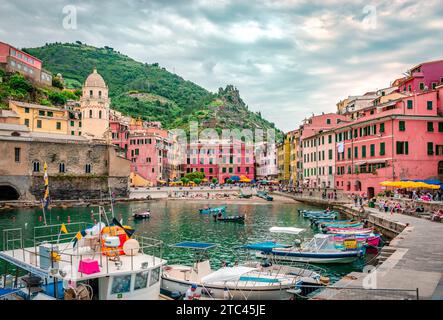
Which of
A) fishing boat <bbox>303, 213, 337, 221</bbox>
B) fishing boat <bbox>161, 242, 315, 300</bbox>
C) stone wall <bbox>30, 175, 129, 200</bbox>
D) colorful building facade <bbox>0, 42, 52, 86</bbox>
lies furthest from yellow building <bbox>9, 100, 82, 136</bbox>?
fishing boat <bbox>161, 242, 315, 300</bbox>

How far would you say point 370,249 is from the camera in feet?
98.4

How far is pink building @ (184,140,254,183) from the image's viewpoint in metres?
112

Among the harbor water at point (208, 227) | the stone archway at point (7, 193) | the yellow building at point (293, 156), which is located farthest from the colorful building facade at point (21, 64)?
the yellow building at point (293, 156)

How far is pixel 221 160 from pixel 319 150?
4389 centimetres

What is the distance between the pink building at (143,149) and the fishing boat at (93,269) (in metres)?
79.6

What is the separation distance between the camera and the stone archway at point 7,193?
228 ft

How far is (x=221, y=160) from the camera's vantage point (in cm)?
11262

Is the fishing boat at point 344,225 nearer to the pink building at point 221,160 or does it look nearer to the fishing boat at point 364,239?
the fishing boat at point 364,239

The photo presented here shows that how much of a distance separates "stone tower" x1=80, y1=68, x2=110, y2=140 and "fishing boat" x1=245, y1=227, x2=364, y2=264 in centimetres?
7597

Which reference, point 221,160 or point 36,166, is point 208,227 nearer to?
point 36,166

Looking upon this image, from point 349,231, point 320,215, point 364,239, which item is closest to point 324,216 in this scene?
point 320,215

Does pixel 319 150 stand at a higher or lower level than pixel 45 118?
lower

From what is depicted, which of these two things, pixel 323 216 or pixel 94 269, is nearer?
pixel 94 269

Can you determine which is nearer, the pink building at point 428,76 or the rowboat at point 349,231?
the rowboat at point 349,231
